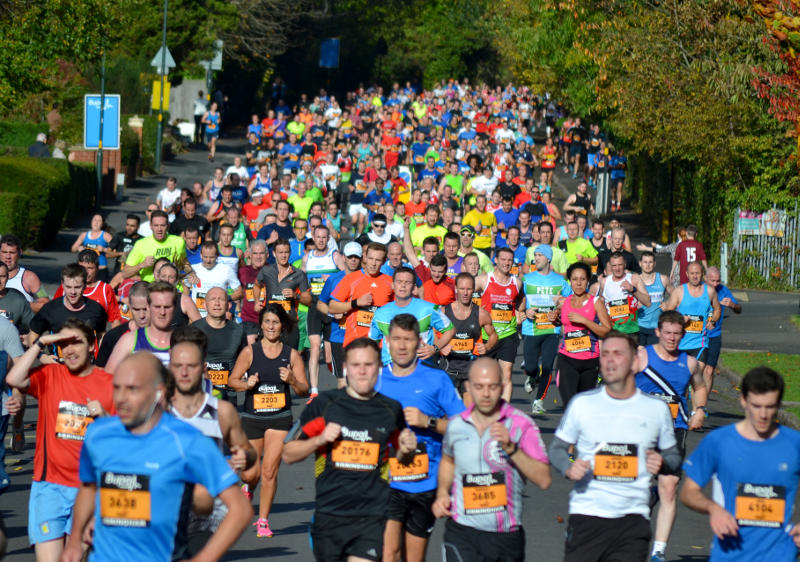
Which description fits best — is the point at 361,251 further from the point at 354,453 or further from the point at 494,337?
the point at 354,453

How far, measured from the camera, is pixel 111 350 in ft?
31.5

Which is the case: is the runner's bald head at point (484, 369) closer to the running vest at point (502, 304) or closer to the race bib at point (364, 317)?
the race bib at point (364, 317)

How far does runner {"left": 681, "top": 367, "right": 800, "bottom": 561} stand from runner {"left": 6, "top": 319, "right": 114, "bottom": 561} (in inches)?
130

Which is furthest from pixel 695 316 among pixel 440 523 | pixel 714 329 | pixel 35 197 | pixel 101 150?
pixel 101 150

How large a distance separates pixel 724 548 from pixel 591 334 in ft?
21.9

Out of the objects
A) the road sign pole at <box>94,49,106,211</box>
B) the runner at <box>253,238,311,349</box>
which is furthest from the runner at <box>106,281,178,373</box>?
the road sign pole at <box>94,49,106,211</box>

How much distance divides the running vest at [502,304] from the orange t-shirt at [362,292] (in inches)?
56.2

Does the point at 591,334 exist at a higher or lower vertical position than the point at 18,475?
higher

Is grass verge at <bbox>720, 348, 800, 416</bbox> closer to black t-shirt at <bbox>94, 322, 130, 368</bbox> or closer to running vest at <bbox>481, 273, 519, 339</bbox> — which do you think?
running vest at <bbox>481, 273, 519, 339</bbox>

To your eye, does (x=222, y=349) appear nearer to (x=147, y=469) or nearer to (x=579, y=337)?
(x=579, y=337)

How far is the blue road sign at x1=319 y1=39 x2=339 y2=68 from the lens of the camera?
6462cm

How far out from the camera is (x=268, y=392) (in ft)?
33.2

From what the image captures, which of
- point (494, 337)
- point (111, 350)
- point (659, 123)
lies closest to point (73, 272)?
point (111, 350)

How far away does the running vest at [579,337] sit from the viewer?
515 inches
